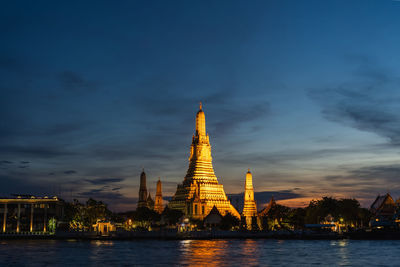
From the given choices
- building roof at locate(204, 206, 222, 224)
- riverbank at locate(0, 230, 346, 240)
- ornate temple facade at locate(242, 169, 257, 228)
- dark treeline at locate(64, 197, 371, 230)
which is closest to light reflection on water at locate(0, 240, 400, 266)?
riverbank at locate(0, 230, 346, 240)

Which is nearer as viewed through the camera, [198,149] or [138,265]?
[138,265]

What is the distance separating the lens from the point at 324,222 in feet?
373

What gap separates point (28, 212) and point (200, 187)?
43958mm

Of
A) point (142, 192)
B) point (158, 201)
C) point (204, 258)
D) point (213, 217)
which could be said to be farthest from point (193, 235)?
point (142, 192)

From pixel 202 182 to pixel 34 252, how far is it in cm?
7076

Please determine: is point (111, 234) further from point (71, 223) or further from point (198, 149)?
point (198, 149)

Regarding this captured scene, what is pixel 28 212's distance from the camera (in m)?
118

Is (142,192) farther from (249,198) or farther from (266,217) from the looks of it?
(266,217)

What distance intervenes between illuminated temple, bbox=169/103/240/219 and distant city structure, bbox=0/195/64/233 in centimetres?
3310

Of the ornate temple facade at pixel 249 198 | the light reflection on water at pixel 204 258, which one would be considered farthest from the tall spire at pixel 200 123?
the light reflection on water at pixel 204 258

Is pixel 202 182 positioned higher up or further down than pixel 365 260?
higher up

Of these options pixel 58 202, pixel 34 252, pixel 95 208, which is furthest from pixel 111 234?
pixel 34 252

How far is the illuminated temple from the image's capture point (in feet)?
424

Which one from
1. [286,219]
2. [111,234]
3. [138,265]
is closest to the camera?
[138,265]
